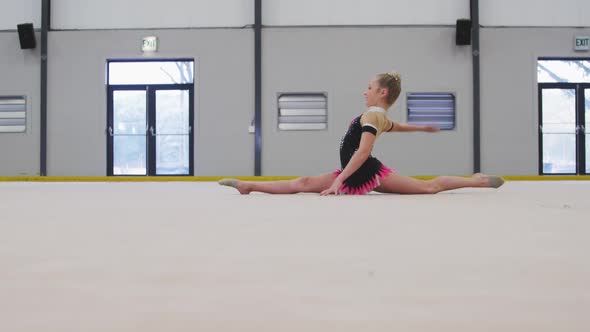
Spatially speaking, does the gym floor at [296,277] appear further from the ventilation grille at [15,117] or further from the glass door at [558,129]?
the ventilation grille at [15,117]

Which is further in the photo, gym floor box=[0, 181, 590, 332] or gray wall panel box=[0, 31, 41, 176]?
gray wall panel box=[0, 31, 41, 176]

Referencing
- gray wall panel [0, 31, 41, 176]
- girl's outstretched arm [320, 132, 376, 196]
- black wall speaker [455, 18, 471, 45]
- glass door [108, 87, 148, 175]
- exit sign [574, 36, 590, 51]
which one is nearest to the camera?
girl's outstretched arm [320, 132, 376, 196]

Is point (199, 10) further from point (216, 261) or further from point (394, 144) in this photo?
point (216, 261)

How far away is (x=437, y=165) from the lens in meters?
10.7

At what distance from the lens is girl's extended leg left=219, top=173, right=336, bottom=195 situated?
405cm

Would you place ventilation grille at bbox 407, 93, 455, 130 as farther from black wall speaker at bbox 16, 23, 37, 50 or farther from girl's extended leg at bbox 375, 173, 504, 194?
black wall speaker at bbox 16, 23, 37, 50

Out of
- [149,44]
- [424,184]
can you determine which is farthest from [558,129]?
[149,44]

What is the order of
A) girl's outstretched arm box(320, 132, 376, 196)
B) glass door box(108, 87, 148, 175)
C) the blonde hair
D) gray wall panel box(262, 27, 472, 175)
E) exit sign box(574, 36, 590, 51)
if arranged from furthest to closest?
glass door box(108, 87, 148, 175)
exit sign box(574, 36, 590, 51)
gray wall panel box(262, 27, 472, 175)
the blonde hair
girl's outstretched arm box(320, 132, 376, 196)

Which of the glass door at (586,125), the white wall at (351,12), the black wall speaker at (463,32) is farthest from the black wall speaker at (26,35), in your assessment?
the glass door at (586,125)

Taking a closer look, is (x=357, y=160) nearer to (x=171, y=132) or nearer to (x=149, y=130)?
(x=171, y=132)

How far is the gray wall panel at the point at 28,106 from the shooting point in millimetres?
10914

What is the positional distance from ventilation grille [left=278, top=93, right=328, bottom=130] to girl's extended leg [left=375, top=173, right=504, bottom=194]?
6629 millimetres

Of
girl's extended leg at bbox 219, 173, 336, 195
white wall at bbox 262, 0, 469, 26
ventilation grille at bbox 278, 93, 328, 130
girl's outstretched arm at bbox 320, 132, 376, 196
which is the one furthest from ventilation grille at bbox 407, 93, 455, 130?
girl's outstretched arm at bbox 320, 132, 376, 196

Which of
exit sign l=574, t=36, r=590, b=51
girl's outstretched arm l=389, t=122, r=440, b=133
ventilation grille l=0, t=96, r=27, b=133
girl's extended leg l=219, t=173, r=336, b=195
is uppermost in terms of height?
exit sign l=574, t=36, r=590, b=51
